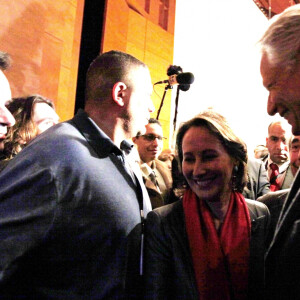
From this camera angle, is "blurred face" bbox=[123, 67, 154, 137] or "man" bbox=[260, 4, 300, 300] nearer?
"man" bbox=[260, 4, 300, 300]

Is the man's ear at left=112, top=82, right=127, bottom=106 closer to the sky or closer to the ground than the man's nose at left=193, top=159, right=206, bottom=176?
closer to the sky

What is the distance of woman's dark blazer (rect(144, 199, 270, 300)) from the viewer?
3.67ft

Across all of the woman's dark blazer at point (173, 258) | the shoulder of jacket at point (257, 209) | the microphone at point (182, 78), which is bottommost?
the woman's dark blazer at point (173, 258)

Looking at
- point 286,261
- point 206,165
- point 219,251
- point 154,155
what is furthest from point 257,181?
point 286,261

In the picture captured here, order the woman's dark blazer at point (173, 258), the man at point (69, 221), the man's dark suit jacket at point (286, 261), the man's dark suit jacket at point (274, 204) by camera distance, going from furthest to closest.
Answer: the man's dark suit jacket at point (274, 204), the woman's dark blazer at point (173, 258), the man at point (69, 221), the man's dark suit jacket at point (286, 261)

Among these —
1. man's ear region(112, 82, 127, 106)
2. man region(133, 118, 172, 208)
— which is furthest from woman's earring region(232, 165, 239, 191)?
man region(133, 118, 172, 208)

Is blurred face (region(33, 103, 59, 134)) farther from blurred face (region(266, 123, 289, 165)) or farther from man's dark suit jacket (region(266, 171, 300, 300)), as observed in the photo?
blurred face (region(266, 123, 289, 165))

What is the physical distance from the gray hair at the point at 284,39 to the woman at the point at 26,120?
48.5 inches

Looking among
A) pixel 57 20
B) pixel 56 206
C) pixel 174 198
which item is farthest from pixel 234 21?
pixel 56 206

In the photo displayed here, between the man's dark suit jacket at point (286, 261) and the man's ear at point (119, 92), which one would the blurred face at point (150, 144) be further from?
the man's dark suit jacket at point (286, 261)

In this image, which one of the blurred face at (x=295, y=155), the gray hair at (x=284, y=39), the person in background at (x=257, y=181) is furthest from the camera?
the person in background at (x=257, y=181)

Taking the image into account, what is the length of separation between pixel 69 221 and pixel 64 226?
0.8 inches

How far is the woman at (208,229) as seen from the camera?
1139mm

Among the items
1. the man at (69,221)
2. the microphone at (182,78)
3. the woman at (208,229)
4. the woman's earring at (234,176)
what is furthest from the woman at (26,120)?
the microphone at (182,78)
